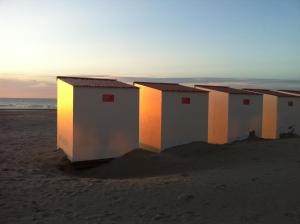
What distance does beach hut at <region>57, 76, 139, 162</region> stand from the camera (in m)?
9.52

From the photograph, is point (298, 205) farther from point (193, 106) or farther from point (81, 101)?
point (193, 106)

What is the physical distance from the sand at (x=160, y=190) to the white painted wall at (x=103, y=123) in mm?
384

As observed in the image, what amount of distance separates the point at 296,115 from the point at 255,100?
3.16 metres

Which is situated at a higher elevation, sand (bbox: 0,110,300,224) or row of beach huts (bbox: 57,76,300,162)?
row of beach huts (bbox: 57,76,300,162)

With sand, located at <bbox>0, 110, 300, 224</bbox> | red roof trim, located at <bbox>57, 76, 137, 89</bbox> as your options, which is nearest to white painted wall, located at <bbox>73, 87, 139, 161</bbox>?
red roof trim, located at <bbox>57, 76, 137, 89</bbox>

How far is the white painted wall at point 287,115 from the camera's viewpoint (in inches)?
623

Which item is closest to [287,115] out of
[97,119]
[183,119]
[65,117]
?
[183,119]

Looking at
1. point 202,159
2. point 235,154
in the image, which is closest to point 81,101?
point 202,159

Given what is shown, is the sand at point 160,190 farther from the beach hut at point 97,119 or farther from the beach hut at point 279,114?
the beach hut at point 279,114

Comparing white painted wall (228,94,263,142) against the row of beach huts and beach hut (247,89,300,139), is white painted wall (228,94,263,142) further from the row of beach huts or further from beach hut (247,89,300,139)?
beach hut (247,89,300,139)

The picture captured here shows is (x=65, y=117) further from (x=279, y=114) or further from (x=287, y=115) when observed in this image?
(x=287, y=115)

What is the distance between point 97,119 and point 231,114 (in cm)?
565

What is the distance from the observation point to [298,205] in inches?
211

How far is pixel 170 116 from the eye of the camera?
11141 millimetres
